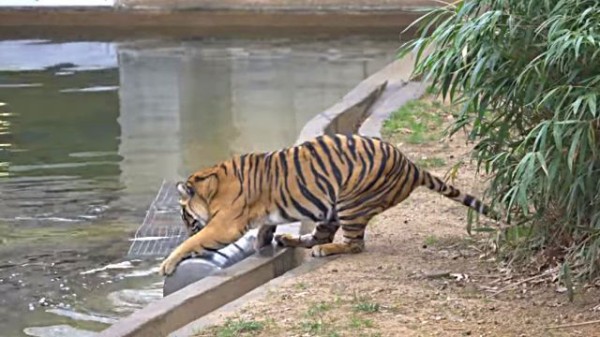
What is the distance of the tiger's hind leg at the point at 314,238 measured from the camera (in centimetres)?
645

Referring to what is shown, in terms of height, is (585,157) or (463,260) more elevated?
(585,157)

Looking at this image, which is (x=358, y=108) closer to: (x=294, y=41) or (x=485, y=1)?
(x=485, y=1)

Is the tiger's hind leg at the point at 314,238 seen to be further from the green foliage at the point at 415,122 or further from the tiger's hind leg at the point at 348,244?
the green foliage at the point at 415,122

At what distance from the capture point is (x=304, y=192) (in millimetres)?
6297

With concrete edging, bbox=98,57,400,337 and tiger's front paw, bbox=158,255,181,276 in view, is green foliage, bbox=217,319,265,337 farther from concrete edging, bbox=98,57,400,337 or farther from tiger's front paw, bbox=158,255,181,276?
tiger's front paw, bbox=158,255,181,276

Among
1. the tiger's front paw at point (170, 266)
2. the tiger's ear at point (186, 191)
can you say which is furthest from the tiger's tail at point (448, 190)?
the tiger's front paw at point (170, 266)

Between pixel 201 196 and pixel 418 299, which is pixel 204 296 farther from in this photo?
pixel 418 299

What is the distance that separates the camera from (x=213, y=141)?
1104 cm

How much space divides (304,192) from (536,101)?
4.94 ft

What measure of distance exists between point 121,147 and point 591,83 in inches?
255

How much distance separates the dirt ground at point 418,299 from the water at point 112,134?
1263 mm

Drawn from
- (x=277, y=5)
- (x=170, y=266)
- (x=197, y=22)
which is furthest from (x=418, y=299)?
(x=277, y=5)

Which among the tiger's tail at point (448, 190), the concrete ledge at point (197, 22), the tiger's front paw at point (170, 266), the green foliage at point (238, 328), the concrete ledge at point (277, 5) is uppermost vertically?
the tiger's tail at point (448, 190)

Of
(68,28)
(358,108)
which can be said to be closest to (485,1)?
(358,108)
